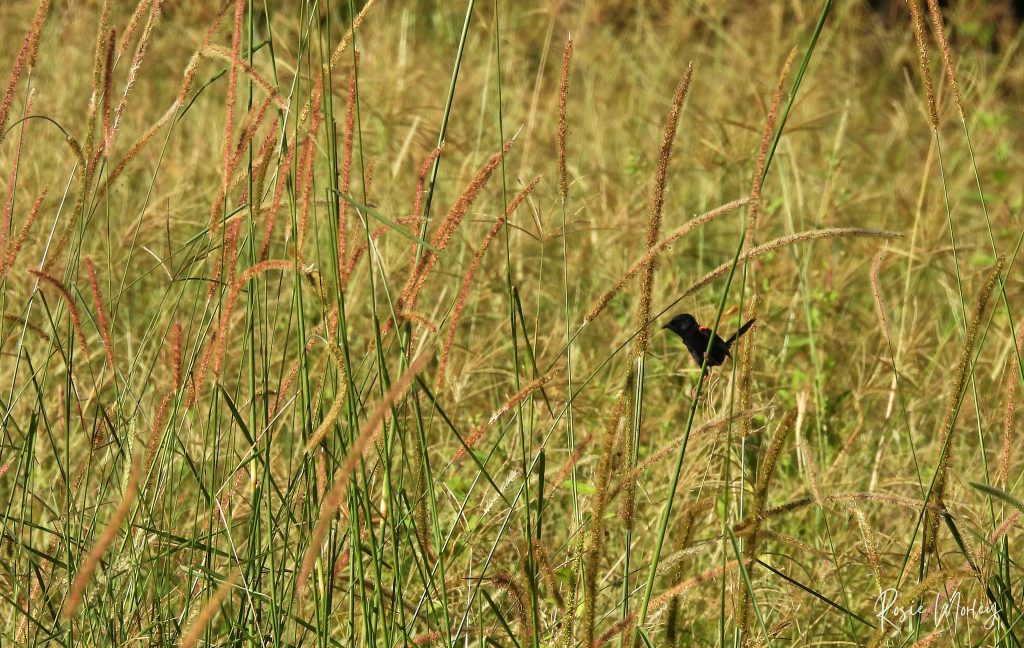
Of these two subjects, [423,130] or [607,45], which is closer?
[423,130]

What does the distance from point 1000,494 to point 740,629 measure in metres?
0.34

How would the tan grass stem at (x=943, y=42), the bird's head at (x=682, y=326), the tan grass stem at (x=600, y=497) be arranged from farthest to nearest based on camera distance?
the bird's head at (x=682, y=326) → the tan grass stem at (x=943, y=42) → the tan grass stem at (x=600, y=497)

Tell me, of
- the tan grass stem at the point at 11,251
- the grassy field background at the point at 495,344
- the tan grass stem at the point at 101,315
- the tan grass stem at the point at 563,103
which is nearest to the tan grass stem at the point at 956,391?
the grassy field background at the point at 495,344

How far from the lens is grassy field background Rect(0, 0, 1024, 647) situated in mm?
1126

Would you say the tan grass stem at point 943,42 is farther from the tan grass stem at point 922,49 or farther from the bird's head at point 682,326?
the bird's head at point 682,326

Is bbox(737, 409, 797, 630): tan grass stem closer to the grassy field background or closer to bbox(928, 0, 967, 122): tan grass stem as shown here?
the grassy field background

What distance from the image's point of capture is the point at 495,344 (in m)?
2.58

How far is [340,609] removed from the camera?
1.70 meters

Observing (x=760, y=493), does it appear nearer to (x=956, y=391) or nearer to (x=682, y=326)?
(x=956, y=391)

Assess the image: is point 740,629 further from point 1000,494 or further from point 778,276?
point 778,276

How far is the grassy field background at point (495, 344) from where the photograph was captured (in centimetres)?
113

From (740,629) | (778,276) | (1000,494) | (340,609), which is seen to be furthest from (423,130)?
(1000,494)

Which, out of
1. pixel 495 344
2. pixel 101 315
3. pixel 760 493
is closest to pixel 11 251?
pixel 101 315

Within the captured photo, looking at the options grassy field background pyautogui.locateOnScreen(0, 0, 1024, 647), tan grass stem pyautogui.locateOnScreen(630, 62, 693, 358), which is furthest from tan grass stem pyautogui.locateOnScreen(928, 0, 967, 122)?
tan grass stem pyautogui.locateOnScreen(630, 62, 693, 358)
